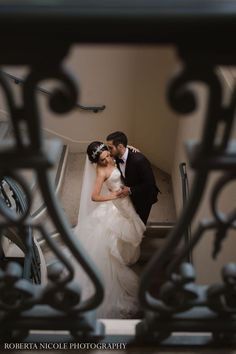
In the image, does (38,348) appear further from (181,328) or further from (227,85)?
(227,85)

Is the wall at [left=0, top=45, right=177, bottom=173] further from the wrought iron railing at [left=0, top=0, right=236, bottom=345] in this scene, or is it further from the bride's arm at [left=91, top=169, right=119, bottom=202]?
the wrought iron railing at [left=0, top=0, right=236, bottom=345]

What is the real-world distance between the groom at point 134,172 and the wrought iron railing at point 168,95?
2.75 m

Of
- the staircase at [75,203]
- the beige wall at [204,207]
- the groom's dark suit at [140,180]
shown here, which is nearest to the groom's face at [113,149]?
the groom's dark suit at [140,180]

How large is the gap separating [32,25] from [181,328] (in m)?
0.84

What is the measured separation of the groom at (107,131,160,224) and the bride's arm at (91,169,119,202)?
0.11 metres

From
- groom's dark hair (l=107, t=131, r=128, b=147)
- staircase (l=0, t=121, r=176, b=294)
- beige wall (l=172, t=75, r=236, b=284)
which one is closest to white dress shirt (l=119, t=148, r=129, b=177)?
groom's dark hair (l=107, t=131, r=128, b=147)

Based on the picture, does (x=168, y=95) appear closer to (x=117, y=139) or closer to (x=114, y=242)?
(x=117, y=139)

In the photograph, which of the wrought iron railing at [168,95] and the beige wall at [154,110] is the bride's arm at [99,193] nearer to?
the beige wall at [154,110]

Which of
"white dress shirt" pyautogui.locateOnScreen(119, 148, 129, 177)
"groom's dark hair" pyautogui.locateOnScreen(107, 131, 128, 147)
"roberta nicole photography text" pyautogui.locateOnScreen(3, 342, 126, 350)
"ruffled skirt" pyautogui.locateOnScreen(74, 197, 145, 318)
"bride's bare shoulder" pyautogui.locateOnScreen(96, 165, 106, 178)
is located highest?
"groom's dark hair" pyautogui.locateOnScreen(107, 131, 128, 147)

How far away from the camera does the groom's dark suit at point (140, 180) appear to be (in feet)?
12.5

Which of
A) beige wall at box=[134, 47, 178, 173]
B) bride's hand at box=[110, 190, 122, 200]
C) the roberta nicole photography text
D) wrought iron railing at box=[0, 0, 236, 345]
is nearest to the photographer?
wrought iron railing at box=[0, 0, 236, 345]

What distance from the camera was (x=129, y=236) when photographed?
4000 millimetres

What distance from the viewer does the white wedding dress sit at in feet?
12.7

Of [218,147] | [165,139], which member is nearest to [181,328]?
[218,147]
